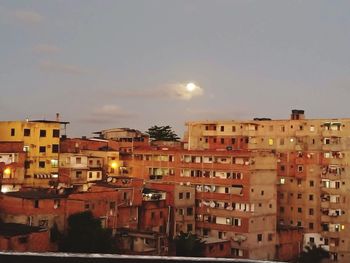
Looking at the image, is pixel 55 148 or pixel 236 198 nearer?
pixel 236 198

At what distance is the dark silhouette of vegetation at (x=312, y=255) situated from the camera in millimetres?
45812

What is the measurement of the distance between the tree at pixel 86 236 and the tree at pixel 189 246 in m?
5.30

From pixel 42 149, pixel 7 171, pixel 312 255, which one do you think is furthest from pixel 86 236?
pixel 312 255

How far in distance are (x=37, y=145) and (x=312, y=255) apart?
85.2 feet

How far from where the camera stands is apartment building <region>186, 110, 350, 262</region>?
2019 inches

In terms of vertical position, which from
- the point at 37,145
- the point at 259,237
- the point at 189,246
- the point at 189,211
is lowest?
the point at 259,237

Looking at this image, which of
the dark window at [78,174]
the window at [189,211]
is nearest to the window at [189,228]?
the window at [189,211]

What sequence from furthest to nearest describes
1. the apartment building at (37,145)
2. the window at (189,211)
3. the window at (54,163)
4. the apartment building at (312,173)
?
the apartment building at (312,173) → the window at (54,163) → the apartment building at (37,145) → the window at (189,211)

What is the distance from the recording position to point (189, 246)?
3538cm

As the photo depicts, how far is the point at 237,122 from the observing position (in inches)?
2293

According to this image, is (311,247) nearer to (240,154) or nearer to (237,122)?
(240,154)

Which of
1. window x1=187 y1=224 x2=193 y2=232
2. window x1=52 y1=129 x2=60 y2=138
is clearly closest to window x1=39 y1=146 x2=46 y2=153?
window x1=52 y1=129 x2=60 y2=138

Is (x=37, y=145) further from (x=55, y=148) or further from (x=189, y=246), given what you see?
(x=189, y=246)

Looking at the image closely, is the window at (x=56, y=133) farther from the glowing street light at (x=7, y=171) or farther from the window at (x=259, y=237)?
the window at (x=259, y=237)
